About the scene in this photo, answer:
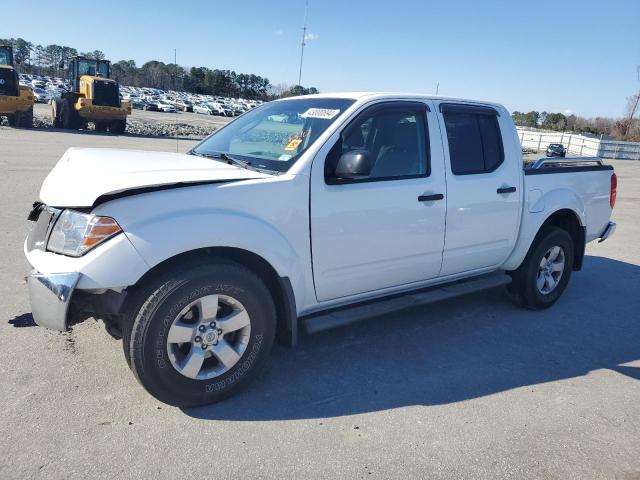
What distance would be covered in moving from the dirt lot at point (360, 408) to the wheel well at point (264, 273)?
15.8 inches

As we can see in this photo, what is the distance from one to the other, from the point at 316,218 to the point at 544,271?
2998 millimetres

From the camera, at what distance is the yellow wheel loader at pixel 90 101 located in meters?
24.5

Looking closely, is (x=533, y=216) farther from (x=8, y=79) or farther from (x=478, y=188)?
(x=8, y=79)

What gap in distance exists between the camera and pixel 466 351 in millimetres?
4312

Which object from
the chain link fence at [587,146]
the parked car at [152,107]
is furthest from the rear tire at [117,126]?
the parked car at [152,107]

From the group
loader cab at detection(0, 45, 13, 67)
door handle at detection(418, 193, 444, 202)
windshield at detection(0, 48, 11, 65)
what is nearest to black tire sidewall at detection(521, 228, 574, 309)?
door handle at detection(418, 193, 444, 202)

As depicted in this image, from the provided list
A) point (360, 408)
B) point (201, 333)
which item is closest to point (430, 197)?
point (360, 408)

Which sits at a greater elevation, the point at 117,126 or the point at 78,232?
the point at 117,126

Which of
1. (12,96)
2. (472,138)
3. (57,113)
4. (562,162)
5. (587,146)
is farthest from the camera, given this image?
(587,146)

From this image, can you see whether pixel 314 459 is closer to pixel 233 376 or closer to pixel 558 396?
pixel 233 376

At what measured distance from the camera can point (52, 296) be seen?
2852mm

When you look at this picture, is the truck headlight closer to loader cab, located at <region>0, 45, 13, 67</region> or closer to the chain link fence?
loader cab, located at <region>0, 45, 13, 67</region>

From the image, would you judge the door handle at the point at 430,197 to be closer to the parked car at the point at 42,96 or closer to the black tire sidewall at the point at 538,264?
the black tire sidewall at the point at 538,264

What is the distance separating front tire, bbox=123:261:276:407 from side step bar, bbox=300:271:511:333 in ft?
1.29
